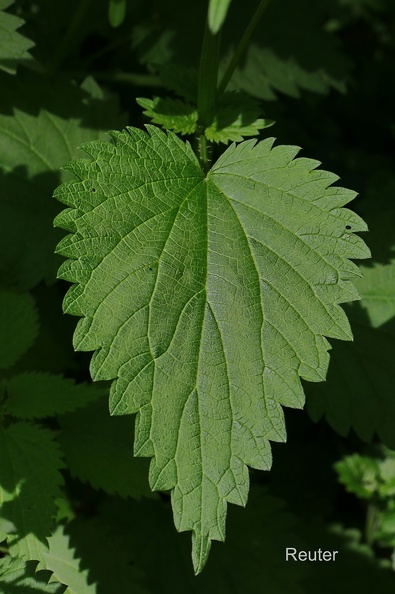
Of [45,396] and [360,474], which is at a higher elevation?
[45,396]

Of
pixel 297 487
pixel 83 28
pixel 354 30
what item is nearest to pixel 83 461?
pixel 297 487

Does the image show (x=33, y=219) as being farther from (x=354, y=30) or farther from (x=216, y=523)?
(x=354, y=30)

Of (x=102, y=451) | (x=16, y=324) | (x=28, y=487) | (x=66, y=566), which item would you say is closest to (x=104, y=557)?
(x=66, y=566)

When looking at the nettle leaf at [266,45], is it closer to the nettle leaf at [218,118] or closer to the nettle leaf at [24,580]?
the nettle leaf at [218,118]

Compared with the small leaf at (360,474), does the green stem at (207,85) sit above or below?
above

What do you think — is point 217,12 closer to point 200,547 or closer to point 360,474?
point 200,547

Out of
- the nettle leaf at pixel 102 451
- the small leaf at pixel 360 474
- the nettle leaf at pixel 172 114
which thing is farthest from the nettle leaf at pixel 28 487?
the small leaf at pixel 360 474
